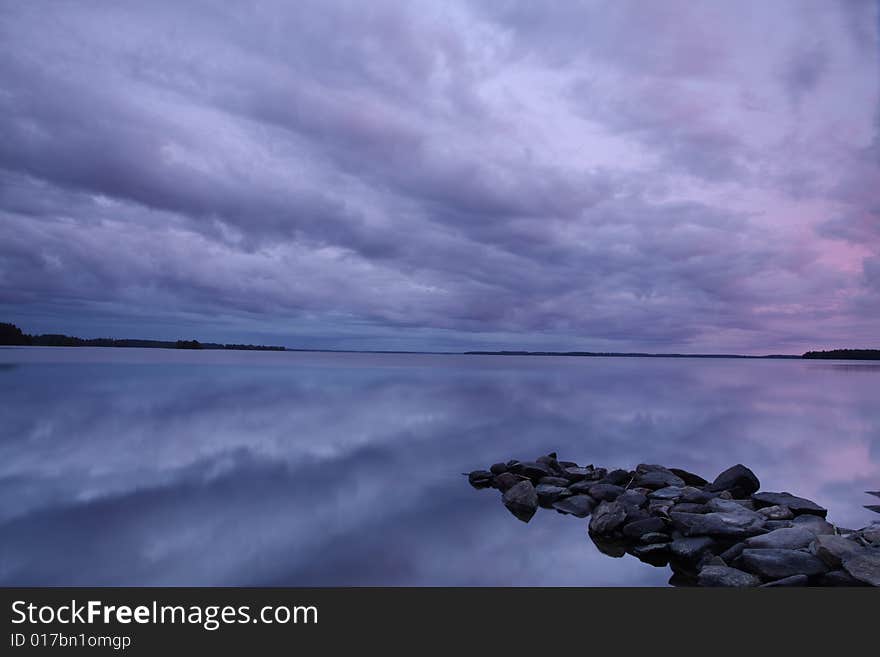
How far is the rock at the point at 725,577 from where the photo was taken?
6.99 m

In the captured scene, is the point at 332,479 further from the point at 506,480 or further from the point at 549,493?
the point at 549,493

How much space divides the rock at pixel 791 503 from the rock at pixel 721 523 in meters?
1.59

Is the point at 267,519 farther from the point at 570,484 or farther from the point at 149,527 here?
the point at 570,484

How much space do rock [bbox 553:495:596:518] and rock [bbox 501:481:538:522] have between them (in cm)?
57

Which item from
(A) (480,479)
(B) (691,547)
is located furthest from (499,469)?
(B) (691,547)

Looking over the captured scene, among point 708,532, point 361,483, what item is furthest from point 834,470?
point 361,483

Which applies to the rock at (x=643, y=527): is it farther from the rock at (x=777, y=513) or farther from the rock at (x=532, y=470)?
the rock at (x=532, y=470)

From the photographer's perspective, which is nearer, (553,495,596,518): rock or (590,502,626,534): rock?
(590,502,626,534): rock

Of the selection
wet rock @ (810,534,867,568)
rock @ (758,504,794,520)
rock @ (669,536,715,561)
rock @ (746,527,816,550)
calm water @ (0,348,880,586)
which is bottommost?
calm water @ (0,348,880,586)

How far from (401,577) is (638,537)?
4.57 meters

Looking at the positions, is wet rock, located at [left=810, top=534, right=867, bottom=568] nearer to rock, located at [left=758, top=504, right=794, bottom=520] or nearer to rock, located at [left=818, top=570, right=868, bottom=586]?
rock, located at [left=818, top=570, right=868, bottom=586]

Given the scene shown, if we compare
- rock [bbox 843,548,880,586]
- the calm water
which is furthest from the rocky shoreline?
the calm water

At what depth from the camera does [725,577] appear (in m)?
7.15

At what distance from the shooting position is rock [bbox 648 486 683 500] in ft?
36.8
